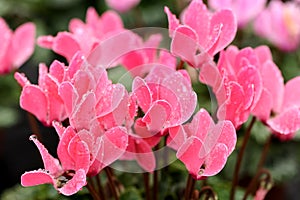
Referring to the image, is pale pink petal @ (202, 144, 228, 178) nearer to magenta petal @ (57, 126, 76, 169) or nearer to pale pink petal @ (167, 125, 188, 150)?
pale pink petal @ (167, 125, 188, 150)

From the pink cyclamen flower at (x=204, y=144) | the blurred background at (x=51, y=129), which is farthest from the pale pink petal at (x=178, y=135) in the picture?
the blurred background at (x=51, y=129)

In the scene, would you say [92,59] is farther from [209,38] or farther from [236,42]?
[236,42]

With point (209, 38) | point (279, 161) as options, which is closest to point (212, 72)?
point (209, 38)

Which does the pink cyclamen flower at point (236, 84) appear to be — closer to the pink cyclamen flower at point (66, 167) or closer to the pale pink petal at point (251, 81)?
Result: the pale pink petal at point (251, 81)

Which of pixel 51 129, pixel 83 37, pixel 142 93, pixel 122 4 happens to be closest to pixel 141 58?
pixel 83 37

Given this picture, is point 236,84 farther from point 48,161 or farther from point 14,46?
point 14,46

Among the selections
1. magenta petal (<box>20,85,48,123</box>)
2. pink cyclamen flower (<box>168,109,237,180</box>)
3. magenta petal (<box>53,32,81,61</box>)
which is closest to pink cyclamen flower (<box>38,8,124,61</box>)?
magenta petal (<box>53,32,81,61</box>)
